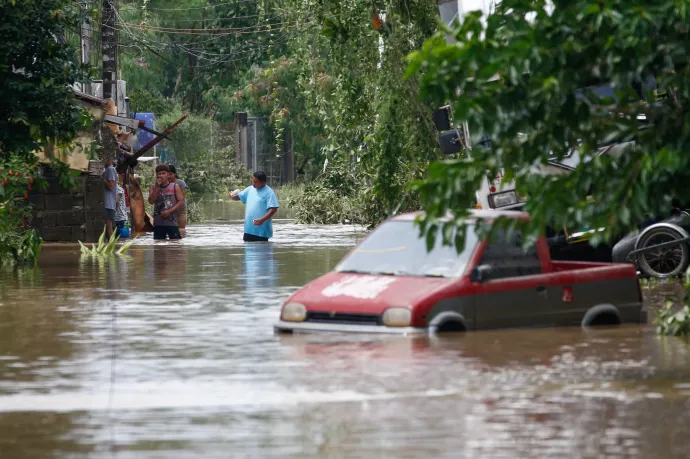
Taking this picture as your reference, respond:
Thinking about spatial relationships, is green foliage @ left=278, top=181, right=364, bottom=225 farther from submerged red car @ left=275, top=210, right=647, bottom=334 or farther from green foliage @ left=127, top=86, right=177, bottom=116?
green foliage @ left=127, top=86, right=177, bottom=116

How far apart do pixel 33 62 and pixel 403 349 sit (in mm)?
14760

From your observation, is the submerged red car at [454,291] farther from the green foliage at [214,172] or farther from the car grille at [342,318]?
the green foliage at [214,172]

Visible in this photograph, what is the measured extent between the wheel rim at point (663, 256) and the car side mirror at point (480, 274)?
22.8 ft

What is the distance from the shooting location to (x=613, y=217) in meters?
11.2

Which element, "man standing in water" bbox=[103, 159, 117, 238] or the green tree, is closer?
the green tree

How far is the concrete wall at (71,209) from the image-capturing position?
3334 centimetres

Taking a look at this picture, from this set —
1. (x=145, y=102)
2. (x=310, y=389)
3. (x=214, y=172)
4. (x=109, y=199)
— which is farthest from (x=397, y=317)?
(x=145, y=102)

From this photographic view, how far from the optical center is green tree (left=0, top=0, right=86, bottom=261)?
25797 millimetres

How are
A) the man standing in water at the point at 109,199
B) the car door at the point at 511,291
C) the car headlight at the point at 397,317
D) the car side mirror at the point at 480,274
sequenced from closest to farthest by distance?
the car headlight at the point at 397,317 → the car side mirror at the point at 480,274 → the car door at the point at 511,291 → the man standing in water at the point at 109,199

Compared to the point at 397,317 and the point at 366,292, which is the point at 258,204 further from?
the point at 397,317

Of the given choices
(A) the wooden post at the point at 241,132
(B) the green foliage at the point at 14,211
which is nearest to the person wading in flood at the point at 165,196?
(B) the green foliage at the point at 14,211

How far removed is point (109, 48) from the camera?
41.0 metres

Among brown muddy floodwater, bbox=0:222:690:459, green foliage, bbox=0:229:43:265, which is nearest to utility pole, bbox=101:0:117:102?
green foliage, bbox=0:229:43:265

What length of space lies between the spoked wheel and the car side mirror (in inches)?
273
